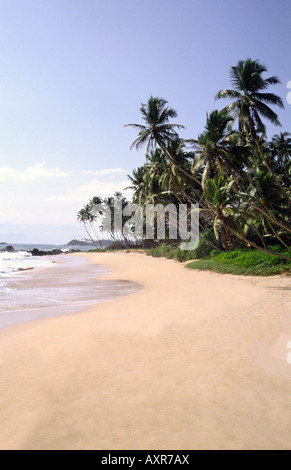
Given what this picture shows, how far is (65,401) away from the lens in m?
3.44

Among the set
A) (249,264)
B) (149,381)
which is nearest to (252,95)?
(249,264)

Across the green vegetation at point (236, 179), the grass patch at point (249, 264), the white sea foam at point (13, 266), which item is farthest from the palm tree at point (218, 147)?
the white sea foam at point (13, 266)

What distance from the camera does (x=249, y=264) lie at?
1503 centimetres

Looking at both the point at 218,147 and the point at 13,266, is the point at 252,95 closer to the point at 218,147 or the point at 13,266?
the point at 218,147

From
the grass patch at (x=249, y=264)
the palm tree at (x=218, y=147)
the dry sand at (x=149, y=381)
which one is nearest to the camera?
the dry sand at (x=149, y=381)

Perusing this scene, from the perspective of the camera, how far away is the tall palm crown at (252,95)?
20.7 meters

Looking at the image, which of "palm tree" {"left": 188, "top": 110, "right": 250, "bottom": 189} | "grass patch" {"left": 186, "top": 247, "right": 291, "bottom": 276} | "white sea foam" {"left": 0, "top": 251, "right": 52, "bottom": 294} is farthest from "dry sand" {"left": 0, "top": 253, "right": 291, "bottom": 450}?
"palm tree" {"left": 188, "top": 110, "right": 250, "bottom": 189}

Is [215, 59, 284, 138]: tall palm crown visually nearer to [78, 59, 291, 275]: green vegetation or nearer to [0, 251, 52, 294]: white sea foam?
[78, 59, 291, 275]: green vegetation

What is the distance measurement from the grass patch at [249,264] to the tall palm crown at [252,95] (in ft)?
31.2

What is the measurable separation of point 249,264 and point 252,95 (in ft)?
45.8

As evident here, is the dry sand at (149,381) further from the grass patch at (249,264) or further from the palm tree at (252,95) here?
the palm tree at (252,95)

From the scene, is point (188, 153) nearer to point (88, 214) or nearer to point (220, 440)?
point (220, 440)
